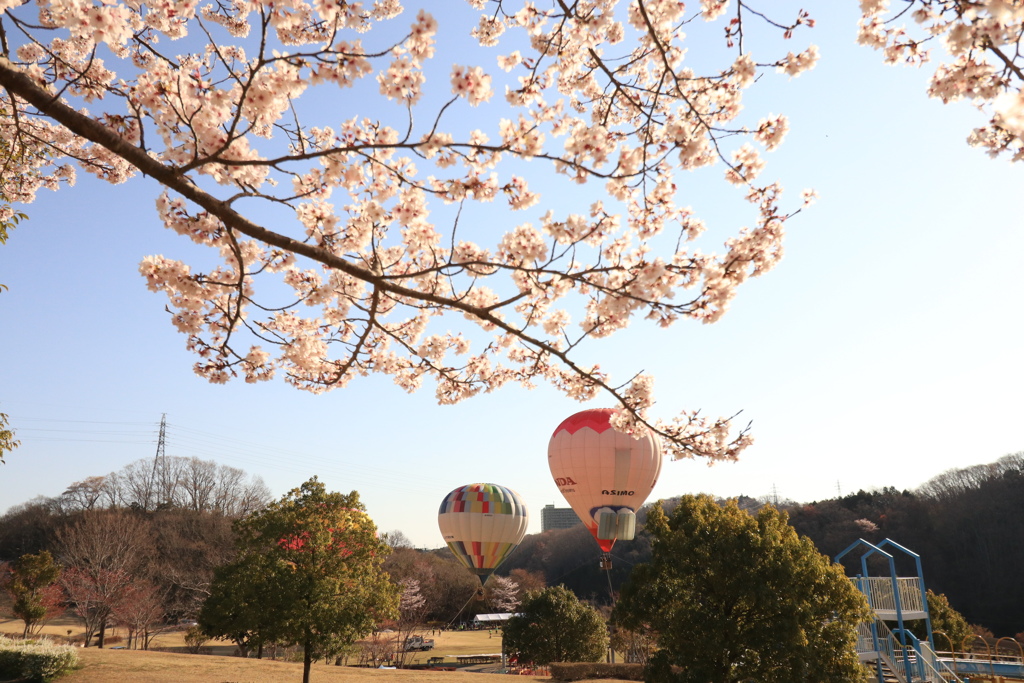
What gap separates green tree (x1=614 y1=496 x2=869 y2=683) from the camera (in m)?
11.5

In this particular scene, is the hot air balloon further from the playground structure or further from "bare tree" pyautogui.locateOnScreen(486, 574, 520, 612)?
"bare tree" pyautogui.locateOnScreen(486, 574, 520, 612)

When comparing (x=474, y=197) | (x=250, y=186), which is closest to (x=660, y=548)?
(x=474, y=197)

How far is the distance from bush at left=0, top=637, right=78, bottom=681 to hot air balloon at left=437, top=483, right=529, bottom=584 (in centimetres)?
1725

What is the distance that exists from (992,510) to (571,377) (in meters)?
59.5

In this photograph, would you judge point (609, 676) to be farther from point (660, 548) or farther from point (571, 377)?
point (571, 377)

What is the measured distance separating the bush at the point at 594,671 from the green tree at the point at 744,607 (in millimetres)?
7442

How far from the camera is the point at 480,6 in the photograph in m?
6.69

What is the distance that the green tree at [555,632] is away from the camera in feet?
81.3

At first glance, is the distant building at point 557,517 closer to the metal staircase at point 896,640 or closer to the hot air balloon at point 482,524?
the hot air balloon at point 482,524

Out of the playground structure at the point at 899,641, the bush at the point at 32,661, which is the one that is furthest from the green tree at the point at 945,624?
the bush at the point at 32,661

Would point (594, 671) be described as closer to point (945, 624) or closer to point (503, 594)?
point (945, 624)

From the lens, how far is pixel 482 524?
1198 inches

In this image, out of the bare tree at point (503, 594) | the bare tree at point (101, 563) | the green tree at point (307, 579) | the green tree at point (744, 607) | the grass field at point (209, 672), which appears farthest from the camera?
the bare tree at point (503, 594)

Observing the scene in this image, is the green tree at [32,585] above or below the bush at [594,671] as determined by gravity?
above
